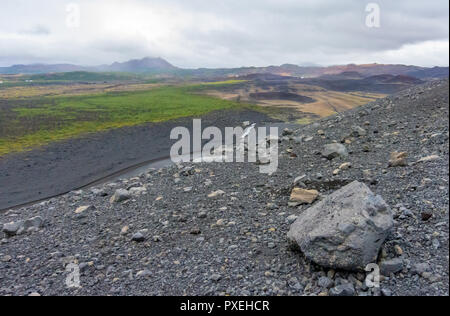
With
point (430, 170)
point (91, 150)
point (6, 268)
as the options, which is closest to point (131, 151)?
point (91, 150)

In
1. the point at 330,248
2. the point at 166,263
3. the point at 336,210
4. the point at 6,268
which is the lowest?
the point at 6,268

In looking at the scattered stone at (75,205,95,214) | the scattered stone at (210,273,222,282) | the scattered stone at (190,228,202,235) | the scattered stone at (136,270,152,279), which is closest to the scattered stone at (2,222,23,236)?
the scattered stone at (75,205,95,214)

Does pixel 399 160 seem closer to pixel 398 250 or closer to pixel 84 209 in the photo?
pixel 398 250

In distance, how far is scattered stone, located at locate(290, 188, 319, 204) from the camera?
9820 mm

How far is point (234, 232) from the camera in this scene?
8.80 m

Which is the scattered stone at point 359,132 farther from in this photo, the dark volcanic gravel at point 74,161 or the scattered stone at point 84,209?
the dark volcanic gravel at point 74,161

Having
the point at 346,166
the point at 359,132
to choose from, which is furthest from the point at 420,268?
the point at 359,132

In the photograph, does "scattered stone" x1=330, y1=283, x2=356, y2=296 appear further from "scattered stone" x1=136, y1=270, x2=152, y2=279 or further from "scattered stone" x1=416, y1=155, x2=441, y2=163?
"scattered stone" x1=416, y1=155, x2=441, y2=163

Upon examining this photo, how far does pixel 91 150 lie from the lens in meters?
28.1

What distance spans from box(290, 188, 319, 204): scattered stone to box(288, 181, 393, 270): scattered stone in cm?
322

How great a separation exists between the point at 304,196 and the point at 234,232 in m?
2.83

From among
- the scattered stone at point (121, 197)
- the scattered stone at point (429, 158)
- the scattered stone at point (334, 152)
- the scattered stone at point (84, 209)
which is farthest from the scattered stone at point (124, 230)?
the scattered stone at point (429, 158)
